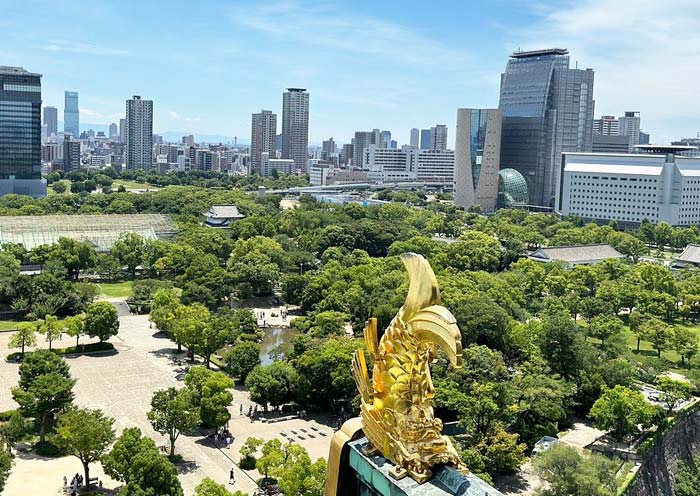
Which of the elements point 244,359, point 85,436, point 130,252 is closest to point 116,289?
point 130,252

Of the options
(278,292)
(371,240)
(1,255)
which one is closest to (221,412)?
(278,292)

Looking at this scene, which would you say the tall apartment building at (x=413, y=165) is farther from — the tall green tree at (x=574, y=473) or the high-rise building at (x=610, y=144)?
the tall green tree at (x=574, y=473)

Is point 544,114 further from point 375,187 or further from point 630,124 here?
point 630,124

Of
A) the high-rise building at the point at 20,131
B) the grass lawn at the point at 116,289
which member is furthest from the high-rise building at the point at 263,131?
the grass lawn at the point at 116,289

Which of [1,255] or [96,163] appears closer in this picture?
[1,255]

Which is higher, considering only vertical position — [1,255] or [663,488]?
[1,255]

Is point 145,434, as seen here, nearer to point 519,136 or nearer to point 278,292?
point 278,292

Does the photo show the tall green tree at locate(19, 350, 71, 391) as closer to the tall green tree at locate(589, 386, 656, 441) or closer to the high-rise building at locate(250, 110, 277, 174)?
the tall green tree at locate(589, 386, 656, 441)
